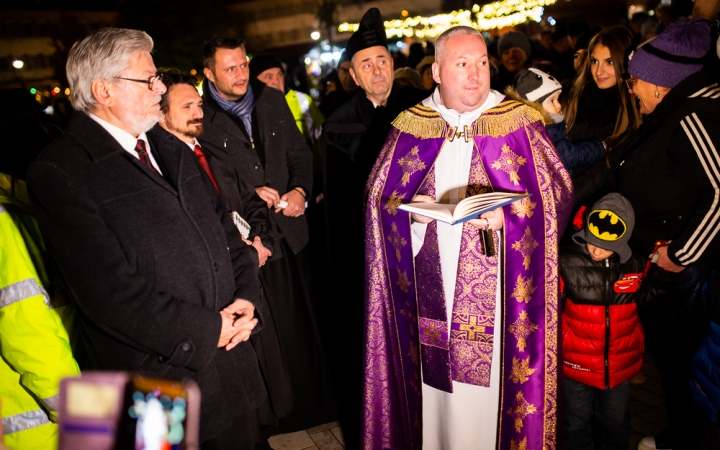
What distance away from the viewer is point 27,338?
2.16 m

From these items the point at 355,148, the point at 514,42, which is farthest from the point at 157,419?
the point at 514,42

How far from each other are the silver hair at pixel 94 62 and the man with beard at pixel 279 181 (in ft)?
4.50

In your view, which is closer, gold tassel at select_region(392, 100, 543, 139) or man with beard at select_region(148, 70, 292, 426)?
gold tassel at select_region(392, 100, 543, 139)

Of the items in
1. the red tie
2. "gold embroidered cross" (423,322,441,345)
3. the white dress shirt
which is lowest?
"gold embroidered cross" (423,322,441,345)

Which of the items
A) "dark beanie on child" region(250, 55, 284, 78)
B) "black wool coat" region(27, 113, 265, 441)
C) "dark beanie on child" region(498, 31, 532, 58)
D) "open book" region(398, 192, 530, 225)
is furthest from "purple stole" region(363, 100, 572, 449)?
"dark beanie on child" region(498, 31, 532, 58)

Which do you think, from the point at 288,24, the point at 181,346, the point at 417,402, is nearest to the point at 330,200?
the point at 417,402

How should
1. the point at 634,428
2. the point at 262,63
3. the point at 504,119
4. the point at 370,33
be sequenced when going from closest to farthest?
the point at 504,119 < the point at 634,428 < the point at 370,33 < the point at 262,63

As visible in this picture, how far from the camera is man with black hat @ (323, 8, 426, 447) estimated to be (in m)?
3.95

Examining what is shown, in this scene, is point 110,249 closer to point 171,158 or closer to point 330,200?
point 171,158

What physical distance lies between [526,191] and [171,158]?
164 cm

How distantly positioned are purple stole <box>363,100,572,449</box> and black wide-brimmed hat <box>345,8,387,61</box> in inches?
51.2

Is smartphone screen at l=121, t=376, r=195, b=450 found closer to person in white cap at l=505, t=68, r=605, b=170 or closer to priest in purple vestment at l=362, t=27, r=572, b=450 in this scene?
priest in purple vestment at l=362, t=27, r=572, b=450

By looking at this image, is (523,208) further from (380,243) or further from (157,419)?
(157,419)

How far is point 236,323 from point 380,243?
985 mm
